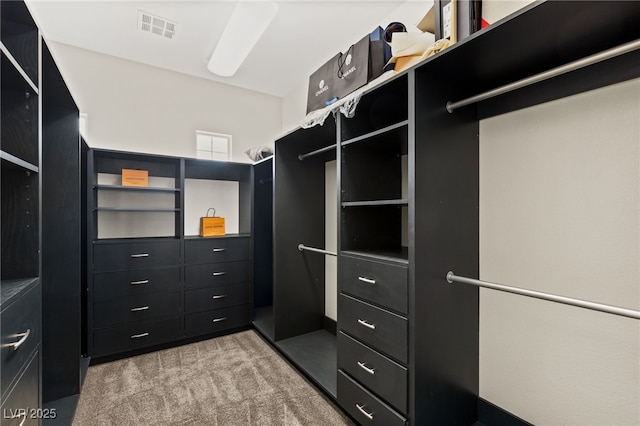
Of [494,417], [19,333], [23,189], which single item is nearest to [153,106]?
[23,189]

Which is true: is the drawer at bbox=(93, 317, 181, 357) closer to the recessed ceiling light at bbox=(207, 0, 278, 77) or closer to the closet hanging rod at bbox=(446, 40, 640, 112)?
the recessed ceiling light at bbox=(207, 0, 278, 77)

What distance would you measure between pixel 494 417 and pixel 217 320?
91.8 inches

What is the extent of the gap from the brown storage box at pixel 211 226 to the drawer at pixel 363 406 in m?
1.94

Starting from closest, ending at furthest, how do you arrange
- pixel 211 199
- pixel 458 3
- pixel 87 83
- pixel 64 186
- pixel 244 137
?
pixel 458 3, pixel 64 186, pixel 87 83, pixel 211 199, pixel 244 137

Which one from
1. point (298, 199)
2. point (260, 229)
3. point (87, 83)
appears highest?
point (87, 83)

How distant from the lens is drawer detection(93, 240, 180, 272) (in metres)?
2.40

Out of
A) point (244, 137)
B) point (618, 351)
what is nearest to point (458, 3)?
point (618, 351)

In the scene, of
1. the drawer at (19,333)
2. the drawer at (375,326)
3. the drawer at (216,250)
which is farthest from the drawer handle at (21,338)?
the drawer at (216,250)

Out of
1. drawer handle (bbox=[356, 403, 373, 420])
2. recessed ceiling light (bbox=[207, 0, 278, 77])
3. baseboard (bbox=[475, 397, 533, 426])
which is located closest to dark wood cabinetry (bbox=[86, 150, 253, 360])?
recessed ceiling light (bbox=[207, 0, 278, 77])

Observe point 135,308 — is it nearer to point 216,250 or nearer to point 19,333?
point 216,250

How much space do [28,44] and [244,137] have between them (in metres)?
2.55

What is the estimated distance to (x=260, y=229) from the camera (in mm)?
3439

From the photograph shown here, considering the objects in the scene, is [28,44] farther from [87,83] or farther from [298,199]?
[87,83]

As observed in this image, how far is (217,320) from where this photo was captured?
2.85m
